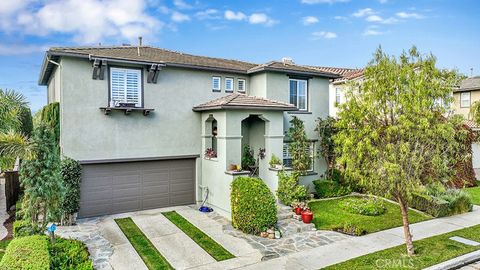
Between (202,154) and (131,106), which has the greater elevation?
(131,106)

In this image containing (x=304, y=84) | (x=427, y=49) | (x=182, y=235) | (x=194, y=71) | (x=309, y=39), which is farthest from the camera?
(x=309, y=39)

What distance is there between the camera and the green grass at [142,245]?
877cm

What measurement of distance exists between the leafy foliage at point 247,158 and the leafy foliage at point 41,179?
848 centimetres

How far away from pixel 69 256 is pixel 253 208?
5.87 metres

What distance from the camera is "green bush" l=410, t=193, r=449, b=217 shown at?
1333 centimetres

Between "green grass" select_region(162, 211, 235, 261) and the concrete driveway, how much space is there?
16 centimetres

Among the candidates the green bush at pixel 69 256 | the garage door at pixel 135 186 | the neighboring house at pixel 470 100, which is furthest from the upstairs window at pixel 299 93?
the neighboring house at pixel 470 100

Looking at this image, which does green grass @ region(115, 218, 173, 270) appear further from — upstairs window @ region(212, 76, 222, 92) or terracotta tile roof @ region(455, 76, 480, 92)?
terracotta tile roof @ region(455, 76, 480, 92)

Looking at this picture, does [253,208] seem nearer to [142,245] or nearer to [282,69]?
[142,245]

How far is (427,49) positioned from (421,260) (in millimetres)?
6063

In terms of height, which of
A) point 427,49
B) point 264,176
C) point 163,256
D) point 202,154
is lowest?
point 163,256

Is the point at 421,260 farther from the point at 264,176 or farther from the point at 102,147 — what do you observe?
the point at 102,147

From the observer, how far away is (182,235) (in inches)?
435

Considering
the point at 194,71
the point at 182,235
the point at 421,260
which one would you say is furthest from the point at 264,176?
the point at 421,260
